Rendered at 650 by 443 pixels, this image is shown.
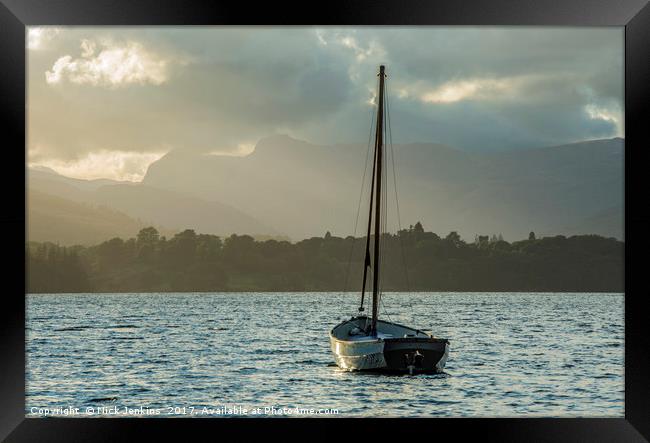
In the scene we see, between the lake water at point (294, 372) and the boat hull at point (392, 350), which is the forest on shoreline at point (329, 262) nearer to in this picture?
the lake water at point (294, 372)

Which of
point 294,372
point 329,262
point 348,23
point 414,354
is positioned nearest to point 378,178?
point 414,354

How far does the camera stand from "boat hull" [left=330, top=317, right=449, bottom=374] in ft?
68.4

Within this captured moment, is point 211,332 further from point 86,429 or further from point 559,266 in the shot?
point 559,266

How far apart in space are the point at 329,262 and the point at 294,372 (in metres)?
88.8

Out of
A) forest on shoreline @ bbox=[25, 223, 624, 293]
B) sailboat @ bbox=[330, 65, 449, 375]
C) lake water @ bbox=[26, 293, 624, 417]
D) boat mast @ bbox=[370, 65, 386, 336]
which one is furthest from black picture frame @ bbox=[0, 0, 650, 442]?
forest on shoreline @ bbox=[25, 223, 624, 293]

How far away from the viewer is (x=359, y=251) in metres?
120

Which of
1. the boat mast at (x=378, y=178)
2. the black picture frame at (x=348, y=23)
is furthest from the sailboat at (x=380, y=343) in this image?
the black picture frame at (x=348, y=23)

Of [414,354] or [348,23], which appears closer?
[348,23]

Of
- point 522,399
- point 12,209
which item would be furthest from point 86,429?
point 522,399

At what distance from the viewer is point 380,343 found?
68.2ft

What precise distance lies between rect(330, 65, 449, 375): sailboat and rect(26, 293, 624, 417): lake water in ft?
1.94

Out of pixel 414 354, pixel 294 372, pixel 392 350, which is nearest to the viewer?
pixel 392 350

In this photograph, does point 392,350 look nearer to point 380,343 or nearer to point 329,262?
point 380,343

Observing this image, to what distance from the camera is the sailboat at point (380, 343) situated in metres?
20.9
